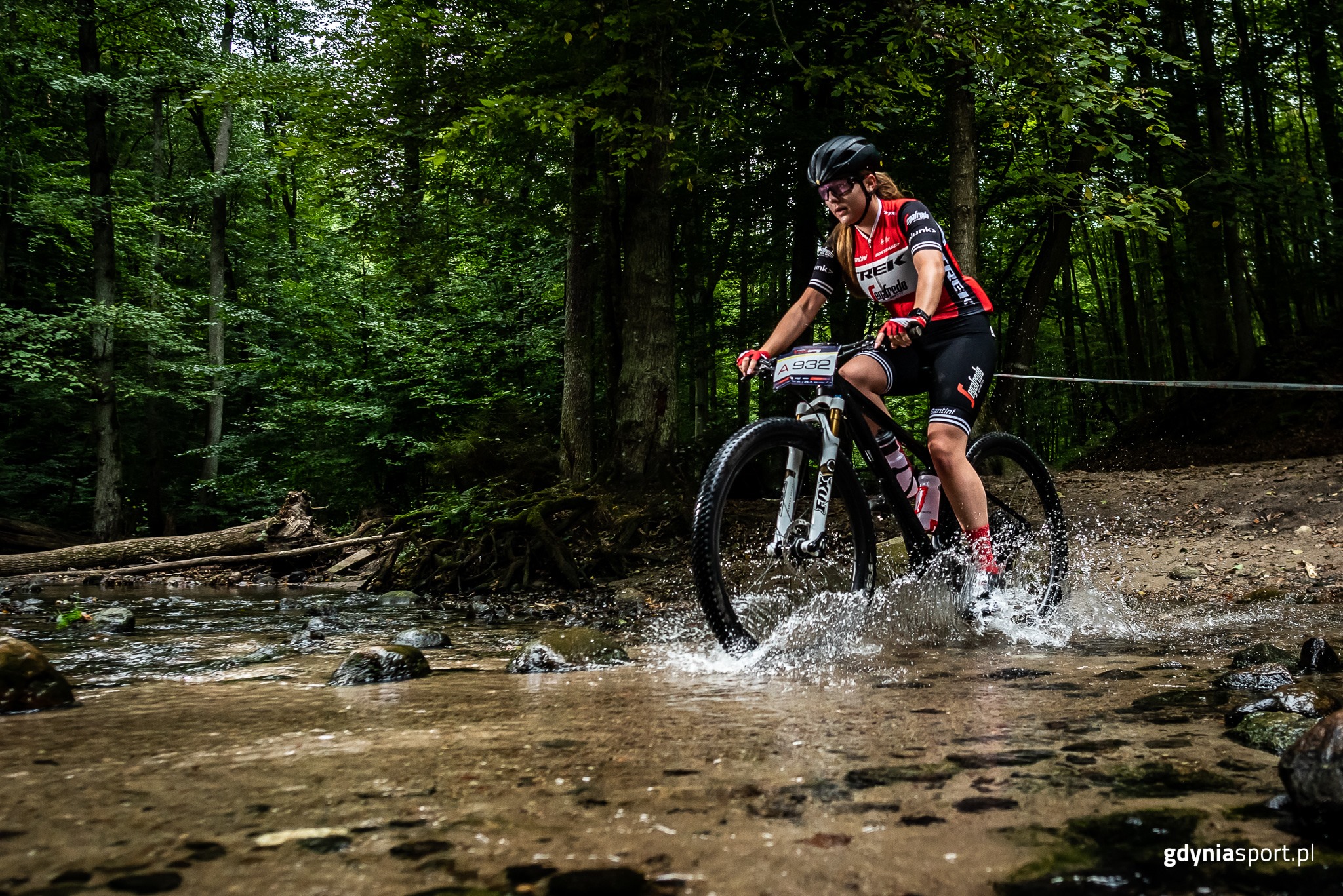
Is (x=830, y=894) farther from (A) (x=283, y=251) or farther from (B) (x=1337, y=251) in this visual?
(A) (x=283, y=251)

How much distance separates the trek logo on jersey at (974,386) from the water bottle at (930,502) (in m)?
0.47

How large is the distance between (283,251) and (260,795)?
25.2m

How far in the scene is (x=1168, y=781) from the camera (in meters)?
1.55

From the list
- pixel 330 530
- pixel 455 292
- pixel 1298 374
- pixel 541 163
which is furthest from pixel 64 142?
pixel 1298 374

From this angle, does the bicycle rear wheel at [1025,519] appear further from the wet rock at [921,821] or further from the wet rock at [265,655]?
the wet rock at [265,655]

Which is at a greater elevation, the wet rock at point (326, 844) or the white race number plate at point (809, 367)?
the white race number plate at point (809, 367)

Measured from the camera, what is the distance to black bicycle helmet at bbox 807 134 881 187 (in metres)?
3.82

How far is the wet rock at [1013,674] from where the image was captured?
279 cm

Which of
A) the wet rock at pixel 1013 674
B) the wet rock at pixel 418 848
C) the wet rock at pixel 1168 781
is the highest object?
the wet rock at pixel 418 848

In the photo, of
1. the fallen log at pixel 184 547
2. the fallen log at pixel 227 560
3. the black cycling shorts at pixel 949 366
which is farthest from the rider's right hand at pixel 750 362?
the fallen log at pixel 184 547

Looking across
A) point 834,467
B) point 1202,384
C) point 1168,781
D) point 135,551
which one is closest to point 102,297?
point 135,551

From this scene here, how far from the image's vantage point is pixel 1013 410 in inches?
504

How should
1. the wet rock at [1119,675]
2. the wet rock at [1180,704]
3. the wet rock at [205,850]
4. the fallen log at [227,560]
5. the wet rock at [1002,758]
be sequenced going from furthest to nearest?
the fallen log at [227,560]
the wet rock at [1119,675]
the wet rock at [1180,704]
the wet rock at [1002,758]
the wet rock at [205,850]

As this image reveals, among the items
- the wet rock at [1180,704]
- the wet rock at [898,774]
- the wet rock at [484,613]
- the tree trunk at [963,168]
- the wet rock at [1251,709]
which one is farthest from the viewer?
the tree trunk at [963,168]
